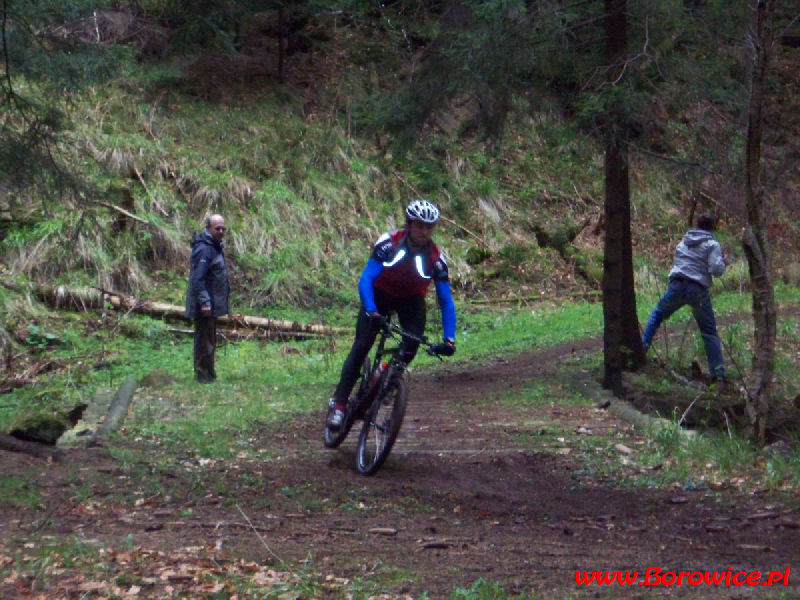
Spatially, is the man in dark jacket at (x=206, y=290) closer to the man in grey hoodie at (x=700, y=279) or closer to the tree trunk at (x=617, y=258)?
the tree trunk at (x=617, y=258)

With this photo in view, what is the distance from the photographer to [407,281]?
25.4ft

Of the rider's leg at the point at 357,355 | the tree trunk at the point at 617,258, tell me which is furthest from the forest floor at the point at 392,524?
the tree trunk at the point at 617,258

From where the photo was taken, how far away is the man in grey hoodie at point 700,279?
1180cm

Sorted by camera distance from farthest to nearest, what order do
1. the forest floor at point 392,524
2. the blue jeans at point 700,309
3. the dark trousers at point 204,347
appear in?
the dark trousers at point 204,347
the blue jeans at point 700,309
the forest floor at point 392,524

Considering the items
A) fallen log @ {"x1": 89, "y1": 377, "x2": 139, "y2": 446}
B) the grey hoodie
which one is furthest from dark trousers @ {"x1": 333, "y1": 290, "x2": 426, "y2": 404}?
the grey hoodie

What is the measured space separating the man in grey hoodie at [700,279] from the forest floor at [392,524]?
282 centimetres

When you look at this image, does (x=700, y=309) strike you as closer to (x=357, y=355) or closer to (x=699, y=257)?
(x=699, y=257)

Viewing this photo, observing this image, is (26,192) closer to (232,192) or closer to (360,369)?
(360,369)

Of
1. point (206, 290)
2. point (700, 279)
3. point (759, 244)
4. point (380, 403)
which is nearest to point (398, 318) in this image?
point (380, 403)

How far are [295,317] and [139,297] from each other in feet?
9.78

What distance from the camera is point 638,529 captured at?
20.7 feet

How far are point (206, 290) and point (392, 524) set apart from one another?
672 centimetres

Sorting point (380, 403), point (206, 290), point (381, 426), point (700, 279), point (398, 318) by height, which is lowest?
point (381, 426)

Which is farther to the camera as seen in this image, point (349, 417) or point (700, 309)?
point (700, 309)
